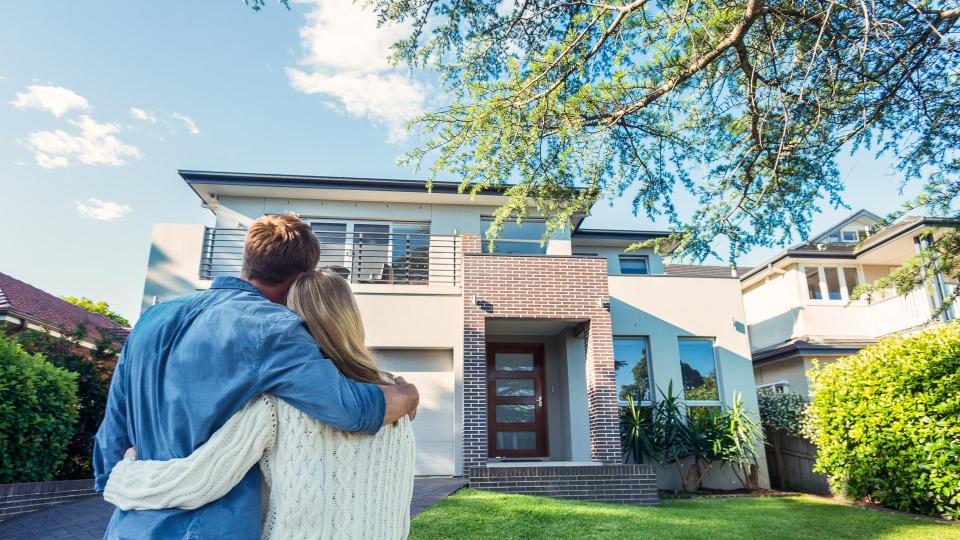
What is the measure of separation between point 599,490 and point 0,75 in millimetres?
11598

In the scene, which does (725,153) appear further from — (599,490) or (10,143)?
(10,143)

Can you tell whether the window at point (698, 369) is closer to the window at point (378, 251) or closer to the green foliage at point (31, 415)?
the window at point (378, 251)

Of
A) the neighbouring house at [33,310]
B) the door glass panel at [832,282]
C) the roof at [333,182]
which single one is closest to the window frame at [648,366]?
the roof at [333,182]

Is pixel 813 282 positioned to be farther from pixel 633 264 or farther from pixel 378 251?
pixel 378 251

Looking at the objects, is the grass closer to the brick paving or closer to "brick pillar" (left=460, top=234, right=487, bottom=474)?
the brick paving

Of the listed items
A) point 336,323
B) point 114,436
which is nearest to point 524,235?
point 336,323

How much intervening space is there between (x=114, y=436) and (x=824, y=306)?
57.2ft

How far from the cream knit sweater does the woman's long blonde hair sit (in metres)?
0.18

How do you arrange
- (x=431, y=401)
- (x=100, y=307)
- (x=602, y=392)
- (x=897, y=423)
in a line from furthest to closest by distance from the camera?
1. (x=100, y=307)
2. (x=431, y=401)
3. (x=602, y=392)
4. (x=897, y=423)

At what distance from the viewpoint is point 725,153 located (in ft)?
22.3

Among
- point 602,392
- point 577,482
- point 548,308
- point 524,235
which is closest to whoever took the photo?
point 577,482

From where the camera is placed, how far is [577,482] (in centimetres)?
873

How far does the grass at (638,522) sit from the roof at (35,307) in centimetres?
989

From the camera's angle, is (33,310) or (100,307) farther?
(100,307)
